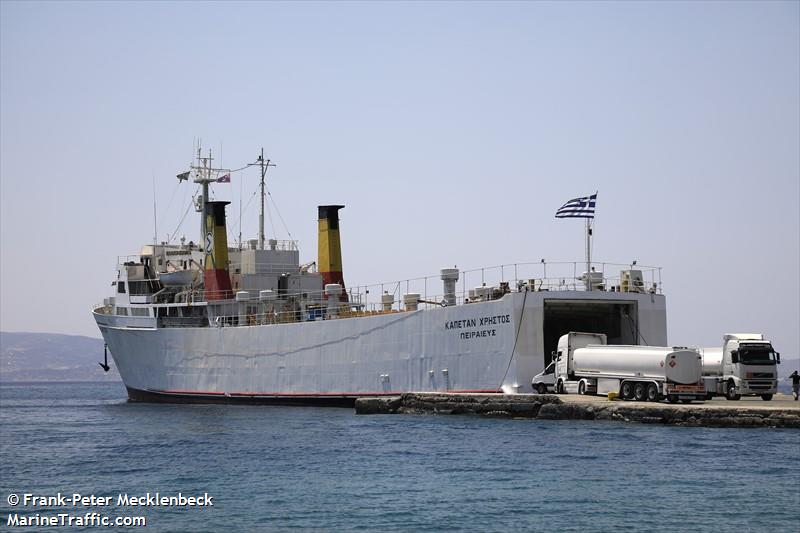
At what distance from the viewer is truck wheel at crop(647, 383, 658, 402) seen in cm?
3422

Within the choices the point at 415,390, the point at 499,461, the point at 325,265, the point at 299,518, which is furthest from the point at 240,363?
the point at 299,518

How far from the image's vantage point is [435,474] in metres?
25.2

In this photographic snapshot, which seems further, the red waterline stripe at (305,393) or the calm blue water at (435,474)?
the red waterline stripe at (305,393)

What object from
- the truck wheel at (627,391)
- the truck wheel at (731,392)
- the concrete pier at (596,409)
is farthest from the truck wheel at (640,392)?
the truck wheel at (731,392)

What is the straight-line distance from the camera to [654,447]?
27.9 metres

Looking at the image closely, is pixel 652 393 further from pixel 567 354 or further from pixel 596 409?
pixel 567 354

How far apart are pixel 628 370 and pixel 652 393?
1.11m

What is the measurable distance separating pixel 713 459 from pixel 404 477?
751 cm

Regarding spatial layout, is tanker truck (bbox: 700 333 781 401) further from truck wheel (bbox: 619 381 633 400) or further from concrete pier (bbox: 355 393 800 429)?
truck wheel (bbox: 619 381 633 400)

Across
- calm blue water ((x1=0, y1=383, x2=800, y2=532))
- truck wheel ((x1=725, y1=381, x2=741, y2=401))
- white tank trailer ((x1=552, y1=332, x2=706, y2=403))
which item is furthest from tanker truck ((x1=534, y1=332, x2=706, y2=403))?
truck wheel ((x1=725, y1=381, x2=741, y2=401))

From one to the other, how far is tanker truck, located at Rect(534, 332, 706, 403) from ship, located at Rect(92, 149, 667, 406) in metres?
1.32

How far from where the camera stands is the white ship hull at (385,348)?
125ft

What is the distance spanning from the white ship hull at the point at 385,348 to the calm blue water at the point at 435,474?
3.36m

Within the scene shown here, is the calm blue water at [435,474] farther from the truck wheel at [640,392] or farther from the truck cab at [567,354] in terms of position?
the truck cab at [567,354]
